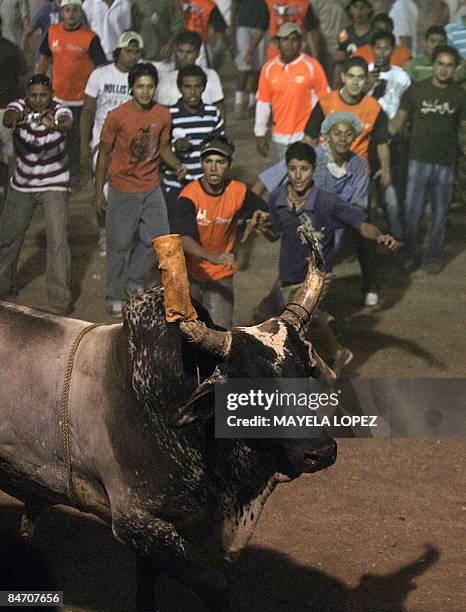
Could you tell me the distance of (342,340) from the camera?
34.3 ft

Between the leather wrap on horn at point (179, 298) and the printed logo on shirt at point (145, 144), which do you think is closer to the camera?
the leather wrap on horn at point (179, 298)

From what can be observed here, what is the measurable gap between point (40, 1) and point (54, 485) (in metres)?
8.95

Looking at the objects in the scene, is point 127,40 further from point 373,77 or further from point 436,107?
point 436,107

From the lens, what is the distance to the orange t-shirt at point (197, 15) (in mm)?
13797

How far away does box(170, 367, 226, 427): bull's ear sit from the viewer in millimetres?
5137

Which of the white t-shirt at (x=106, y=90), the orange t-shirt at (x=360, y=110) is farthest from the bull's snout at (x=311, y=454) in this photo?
the white t-shirt at (x=106, y=90)

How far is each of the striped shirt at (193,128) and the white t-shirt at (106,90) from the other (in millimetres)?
772

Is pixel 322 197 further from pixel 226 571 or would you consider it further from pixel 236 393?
pixel 236 393

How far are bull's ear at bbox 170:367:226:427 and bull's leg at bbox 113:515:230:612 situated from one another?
0.56 m

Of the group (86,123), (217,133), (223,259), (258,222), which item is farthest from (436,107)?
(223,259)

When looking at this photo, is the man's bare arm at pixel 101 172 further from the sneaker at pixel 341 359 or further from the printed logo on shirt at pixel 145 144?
the sneaker at pixel 341 359

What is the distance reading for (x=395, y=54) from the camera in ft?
43.1

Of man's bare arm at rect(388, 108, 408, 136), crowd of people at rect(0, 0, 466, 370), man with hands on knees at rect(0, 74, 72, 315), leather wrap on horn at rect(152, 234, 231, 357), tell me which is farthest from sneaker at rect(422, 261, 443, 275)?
leather wrap on horn at rect(152, 234, 231, 357)

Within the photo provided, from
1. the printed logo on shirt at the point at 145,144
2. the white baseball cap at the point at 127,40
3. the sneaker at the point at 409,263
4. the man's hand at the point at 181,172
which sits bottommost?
the sneaker at the point at 409,263
